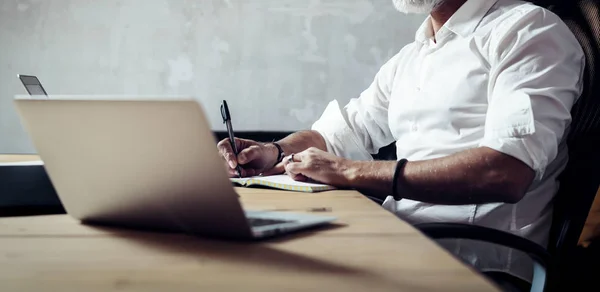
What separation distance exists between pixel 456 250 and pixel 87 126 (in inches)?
31.3

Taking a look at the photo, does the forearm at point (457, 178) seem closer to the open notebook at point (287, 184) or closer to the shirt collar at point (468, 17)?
the open notebook at point (287, 184)

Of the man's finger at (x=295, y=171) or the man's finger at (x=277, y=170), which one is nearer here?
the man's finger at (x=295, y=171)

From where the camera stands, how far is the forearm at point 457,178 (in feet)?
3.43

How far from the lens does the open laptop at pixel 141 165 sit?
0.50m

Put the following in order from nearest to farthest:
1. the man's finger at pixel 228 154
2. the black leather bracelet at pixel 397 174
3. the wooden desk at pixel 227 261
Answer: the wooden desk at pixel 227 261, the black leather bracelet at pixel 397 174, the man's finger at pixel 228 154

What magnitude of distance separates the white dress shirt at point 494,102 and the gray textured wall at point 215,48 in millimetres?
638

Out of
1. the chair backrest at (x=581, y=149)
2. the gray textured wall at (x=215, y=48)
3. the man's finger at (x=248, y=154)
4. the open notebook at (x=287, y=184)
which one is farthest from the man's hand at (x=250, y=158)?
the gray textured wall at (x=215, y=48)

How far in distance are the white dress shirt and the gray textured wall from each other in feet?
2.09

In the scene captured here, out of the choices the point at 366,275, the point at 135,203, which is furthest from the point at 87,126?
the point at 366,275

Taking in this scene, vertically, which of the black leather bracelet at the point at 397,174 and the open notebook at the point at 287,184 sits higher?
the open notebook at the point at 287,184

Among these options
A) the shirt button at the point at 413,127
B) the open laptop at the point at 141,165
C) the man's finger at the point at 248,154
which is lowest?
the shirt button at the point at 413,127

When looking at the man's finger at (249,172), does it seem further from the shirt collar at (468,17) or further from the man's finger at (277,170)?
the shirt collar at (468,17)

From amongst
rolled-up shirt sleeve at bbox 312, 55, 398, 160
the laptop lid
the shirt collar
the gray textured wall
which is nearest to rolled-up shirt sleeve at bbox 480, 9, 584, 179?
the shirt collar

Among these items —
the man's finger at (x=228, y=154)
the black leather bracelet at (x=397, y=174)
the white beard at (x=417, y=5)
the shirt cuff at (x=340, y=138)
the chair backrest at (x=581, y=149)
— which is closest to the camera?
the chair backrest at (x=581, y=149)
